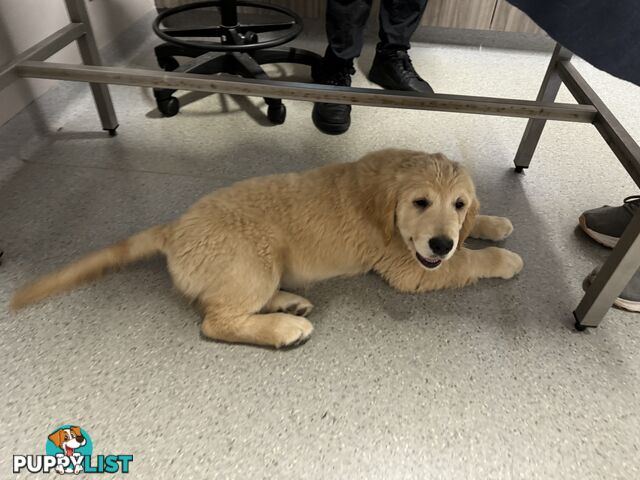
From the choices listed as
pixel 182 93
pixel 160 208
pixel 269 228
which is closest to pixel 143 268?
pixel 160 208

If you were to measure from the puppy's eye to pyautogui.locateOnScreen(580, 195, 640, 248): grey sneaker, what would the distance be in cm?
61

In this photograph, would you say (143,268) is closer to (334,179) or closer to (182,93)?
(334,179)

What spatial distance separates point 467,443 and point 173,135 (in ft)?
4.33

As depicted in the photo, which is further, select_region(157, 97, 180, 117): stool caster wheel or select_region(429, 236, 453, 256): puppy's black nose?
select_region(157, 97, 180, 117): stool caster wheel

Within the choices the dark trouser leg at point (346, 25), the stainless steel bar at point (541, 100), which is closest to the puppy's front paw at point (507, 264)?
the stainless steel bar at point (541, 100)

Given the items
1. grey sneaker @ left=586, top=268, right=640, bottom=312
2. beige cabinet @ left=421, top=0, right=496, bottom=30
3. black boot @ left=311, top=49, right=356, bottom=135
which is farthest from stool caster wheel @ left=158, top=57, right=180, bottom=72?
grey sneaker @ left=586, top=268, right=640, bottom=312

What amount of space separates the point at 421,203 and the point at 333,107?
2.76 ft

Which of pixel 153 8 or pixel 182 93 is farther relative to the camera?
pixel 153 8

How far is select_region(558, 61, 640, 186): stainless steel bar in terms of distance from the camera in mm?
893

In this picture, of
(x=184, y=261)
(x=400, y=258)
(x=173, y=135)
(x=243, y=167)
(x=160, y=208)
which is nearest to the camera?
(x=184, y=261)

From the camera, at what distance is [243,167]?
56.2 inches

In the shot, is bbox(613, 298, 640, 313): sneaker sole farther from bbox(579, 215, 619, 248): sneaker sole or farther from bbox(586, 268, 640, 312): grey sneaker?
bbox(579, 215, 619, 248): sneaker sole

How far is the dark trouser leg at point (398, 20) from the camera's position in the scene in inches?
70.6

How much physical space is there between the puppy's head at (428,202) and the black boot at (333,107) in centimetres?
73
